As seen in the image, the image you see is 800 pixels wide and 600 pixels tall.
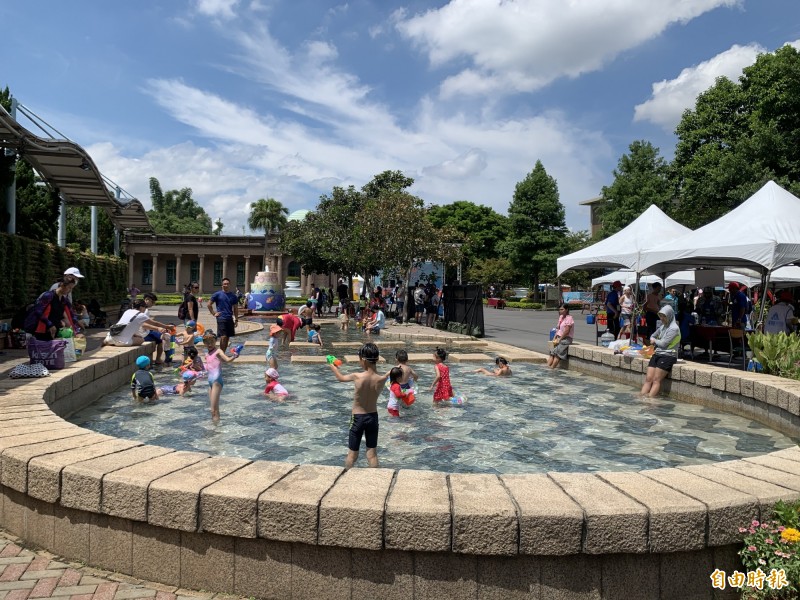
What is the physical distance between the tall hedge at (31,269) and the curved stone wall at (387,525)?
409 inches

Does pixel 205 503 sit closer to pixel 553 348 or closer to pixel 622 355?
pixel 622 355

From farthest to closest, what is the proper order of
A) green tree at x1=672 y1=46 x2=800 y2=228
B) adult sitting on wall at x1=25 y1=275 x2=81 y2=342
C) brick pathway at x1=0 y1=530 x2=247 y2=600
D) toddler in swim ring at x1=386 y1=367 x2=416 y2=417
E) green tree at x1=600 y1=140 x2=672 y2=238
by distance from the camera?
green tree at x1=600 y1=140 x2=672 y2=238 < green tree at x1=672 y1=46 x2=800 y2=228 < toddler in swim ring at x1=386 y1=367 x2=416 y2=417 < adult sitting on wall at x1=25 y1=275 x2=81 y2=342 < brick pathway at x1=0 y1=530 x2=247 y2=600

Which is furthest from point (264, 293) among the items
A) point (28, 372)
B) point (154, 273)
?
point (154, 273)

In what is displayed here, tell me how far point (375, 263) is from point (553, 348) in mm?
14226

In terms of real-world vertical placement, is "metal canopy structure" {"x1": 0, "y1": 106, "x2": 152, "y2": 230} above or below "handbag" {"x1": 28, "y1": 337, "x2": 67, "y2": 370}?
above

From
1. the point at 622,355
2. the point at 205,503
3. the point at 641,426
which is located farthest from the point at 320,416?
the point at 622,355

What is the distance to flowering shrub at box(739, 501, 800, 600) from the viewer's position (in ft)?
9.59

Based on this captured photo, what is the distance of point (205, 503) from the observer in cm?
311

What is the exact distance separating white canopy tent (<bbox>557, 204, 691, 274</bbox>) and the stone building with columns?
167ft

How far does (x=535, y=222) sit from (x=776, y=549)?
5138cm

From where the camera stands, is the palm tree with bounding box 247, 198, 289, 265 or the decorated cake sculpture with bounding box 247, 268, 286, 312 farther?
the palm tree with bounding box 247, 198, 289, 265

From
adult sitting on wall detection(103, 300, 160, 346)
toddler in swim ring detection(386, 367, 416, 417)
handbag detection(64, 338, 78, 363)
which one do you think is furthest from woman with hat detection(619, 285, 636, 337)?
handbag detection(64, 338, 78, 363)

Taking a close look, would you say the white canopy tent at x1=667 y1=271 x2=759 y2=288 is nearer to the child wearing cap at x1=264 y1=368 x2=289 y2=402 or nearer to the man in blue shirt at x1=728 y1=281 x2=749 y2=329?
the man in blue shirt at x1=728 y1=281 x2=749 y2=329

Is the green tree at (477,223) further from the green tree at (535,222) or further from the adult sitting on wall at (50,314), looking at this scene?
the adult sitting on wall at (50,314)
